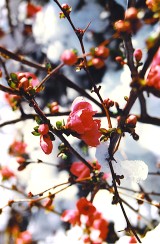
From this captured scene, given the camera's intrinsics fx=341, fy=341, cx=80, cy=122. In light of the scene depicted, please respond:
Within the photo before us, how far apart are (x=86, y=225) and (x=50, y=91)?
1207mm

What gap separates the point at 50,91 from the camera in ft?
8.05

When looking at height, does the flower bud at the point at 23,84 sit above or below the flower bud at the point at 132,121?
above

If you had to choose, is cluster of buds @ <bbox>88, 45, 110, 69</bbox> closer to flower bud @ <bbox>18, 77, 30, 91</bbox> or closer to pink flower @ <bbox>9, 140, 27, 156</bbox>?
flower bud @ <bbox>18, 77, 30, 91</bbox>

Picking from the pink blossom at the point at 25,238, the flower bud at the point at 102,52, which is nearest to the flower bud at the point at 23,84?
the flower bud at the point at 102,52

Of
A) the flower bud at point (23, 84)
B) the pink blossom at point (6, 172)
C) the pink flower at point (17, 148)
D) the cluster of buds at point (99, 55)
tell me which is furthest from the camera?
the pink flower at point (17, 148)

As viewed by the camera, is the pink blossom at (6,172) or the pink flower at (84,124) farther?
the pink blossom at (6,172)

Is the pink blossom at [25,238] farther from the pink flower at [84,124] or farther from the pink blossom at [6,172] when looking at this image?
the pink flower at [84,124]

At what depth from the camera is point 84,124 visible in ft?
2.92

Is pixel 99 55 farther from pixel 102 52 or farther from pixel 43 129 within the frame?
pixel 43 129

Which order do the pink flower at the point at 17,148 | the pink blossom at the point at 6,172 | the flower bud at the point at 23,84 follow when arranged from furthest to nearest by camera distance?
the pink flower at the point at 17,148
the pink blossom at the point at 6,172
the flower bud at the point at 23,84

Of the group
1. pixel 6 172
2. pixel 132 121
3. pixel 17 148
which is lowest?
pixel 132 121

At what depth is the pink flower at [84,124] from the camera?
882 millimetres

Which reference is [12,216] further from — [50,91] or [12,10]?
[12,10]

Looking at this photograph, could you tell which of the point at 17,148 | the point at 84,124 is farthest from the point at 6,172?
the point at 84,124
